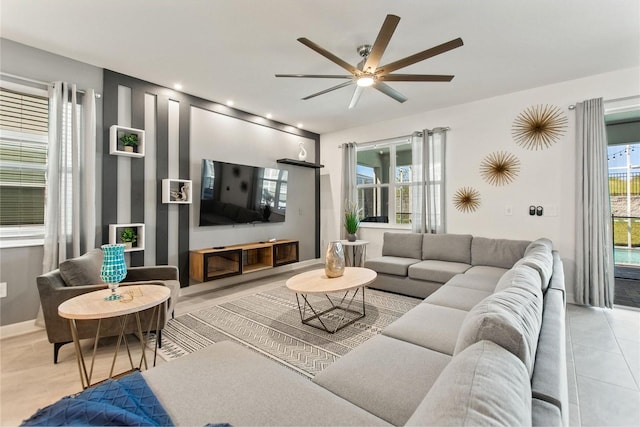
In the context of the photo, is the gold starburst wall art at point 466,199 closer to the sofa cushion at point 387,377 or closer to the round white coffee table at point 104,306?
the sofa cushion at point 387,377

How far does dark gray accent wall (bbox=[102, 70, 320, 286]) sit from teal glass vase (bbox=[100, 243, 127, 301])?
180 cm

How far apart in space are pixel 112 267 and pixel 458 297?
2662mm

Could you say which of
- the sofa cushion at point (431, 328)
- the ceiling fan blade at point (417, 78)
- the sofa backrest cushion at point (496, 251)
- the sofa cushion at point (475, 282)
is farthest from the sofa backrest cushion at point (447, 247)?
the ceiling fan blade at point (417, 78)

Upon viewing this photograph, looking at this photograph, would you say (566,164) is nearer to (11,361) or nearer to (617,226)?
(617,226)

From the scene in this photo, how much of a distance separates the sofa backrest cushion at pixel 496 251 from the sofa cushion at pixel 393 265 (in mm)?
791

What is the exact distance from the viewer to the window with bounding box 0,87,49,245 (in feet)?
9.23

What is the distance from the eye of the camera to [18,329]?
9.18 feet

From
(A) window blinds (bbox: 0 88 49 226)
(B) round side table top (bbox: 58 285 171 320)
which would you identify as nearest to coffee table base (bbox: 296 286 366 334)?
(B) round side table top (bbox: 58 285 171 320)

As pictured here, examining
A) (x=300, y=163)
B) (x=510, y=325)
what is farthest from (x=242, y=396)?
(x=300, y=163)

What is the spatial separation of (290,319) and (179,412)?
2.09m

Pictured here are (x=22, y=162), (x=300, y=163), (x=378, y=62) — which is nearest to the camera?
(x=378, y=62)

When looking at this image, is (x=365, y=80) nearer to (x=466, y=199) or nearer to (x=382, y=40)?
(x=382, y=40)

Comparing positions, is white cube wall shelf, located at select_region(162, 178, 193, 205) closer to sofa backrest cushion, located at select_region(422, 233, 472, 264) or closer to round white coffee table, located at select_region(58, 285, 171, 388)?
round white coffee table, located at select_region(58, 285, 171, 388)

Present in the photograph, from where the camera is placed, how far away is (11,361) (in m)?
2.28
